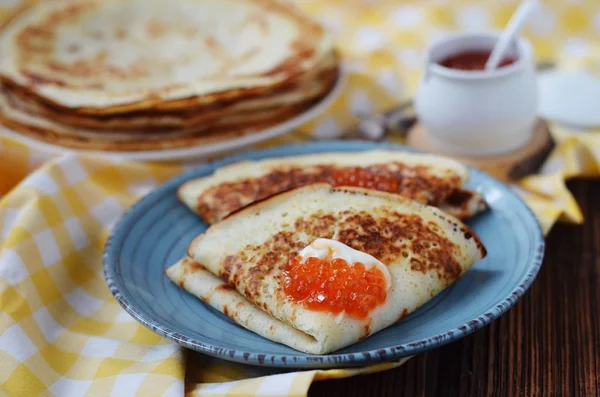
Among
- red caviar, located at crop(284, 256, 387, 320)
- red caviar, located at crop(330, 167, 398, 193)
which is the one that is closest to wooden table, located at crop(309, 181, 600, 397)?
red caviar, located at crop(284, 256, 387, 320)

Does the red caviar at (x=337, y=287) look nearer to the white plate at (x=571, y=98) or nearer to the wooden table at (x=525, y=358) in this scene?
the wooden table at (x=525, y=358)

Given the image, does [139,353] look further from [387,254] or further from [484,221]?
[484,221]

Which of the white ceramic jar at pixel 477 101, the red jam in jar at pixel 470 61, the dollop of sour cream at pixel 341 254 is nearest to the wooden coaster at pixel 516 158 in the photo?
the white ceramic jar at pixel 477 101

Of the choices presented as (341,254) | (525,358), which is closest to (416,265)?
(341,254)

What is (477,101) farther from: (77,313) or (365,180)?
(77,313)

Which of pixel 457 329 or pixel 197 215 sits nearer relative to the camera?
pixel 457 329

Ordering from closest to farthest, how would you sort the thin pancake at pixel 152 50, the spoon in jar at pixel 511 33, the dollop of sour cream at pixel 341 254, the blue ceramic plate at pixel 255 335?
1. the blue ceramic plate at pixel 255 335
2. the dollop of sour cream at pixel 341 254
3. the spoon in jar at pixel 511 33
4. the thin pancake at pixel 152 50

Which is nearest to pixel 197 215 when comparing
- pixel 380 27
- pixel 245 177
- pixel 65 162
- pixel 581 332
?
pixel 245 177

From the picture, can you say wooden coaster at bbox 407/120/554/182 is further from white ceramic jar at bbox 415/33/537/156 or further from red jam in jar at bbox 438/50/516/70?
red jam in jar at bbox 438/50/516/70
